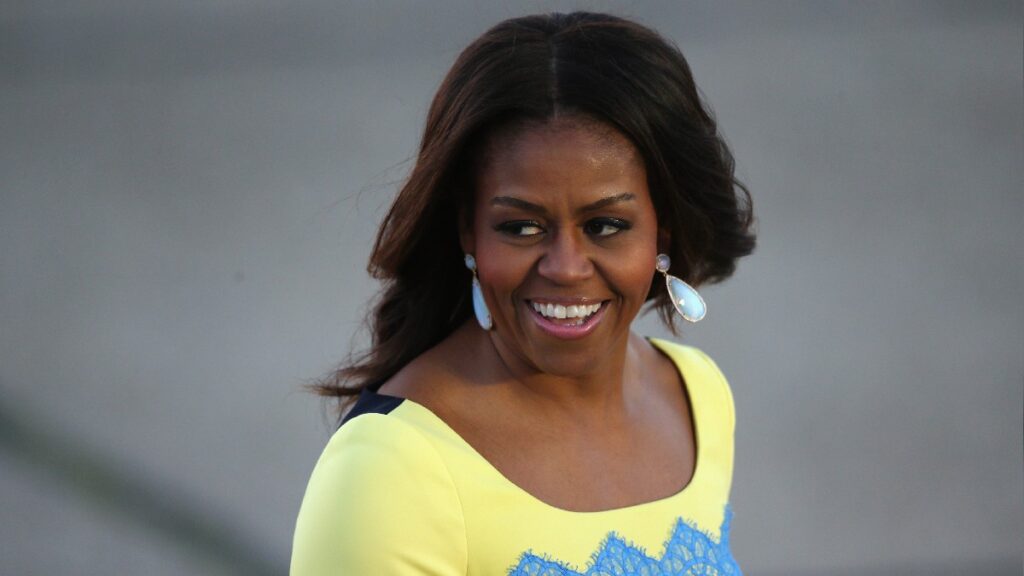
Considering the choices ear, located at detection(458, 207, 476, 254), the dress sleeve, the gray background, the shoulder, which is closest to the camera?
the dress sleeve

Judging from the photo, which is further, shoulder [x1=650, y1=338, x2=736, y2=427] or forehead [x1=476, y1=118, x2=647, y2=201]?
shoulder [x1=650, y1=338, x2=736, y2=427]

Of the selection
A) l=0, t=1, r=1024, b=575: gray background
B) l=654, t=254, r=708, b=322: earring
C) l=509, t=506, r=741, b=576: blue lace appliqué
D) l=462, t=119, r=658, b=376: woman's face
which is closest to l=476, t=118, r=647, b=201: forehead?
l=462, t=119, r=658, b=376: woman's face

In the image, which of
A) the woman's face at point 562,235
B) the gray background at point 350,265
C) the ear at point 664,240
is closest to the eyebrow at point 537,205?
the woman's face at point 562,235

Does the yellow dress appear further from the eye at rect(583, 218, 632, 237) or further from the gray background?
the gray background

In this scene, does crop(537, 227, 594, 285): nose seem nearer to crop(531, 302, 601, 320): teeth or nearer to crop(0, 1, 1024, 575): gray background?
crop(531, 302, 601, 320): teeth

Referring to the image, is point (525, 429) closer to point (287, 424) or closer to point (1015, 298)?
point (287, 424)

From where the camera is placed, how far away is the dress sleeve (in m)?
2.01

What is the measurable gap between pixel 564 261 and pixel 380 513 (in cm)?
44

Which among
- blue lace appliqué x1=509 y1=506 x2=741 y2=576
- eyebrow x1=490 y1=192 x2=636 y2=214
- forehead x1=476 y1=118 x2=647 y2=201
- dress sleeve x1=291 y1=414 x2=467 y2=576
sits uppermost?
forehead x1=476 y1=118 x2=647 y2=201

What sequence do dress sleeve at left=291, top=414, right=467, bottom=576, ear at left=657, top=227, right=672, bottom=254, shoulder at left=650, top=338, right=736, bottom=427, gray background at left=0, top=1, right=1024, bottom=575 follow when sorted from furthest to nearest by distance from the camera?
gray background at left=0, top=1, right=1024, bottom=575 < shoulder at left=650, top=338, right=736, bottom=427 < ear at left=657, top=227, right=672, bottom=254 < dress sleeve at left=291, top=414, right=467, bottom=576

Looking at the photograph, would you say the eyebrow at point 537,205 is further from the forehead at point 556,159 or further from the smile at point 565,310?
the smile at point 565,310

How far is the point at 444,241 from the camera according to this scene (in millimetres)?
2336

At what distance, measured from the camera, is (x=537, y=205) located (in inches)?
82.4

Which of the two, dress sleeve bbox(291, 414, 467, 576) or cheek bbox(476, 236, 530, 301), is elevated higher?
cheek bbox(476, 236, 530, 301)
